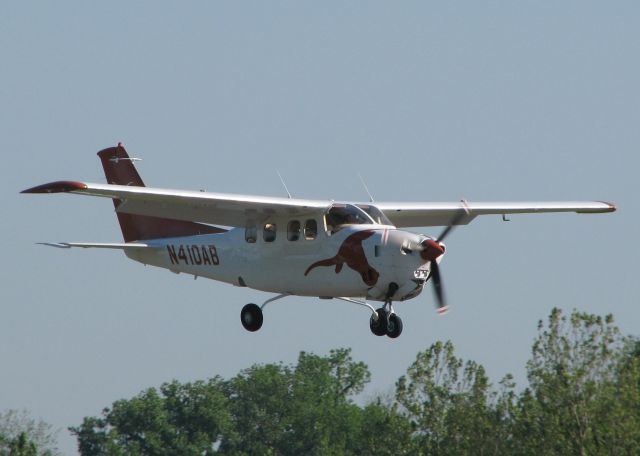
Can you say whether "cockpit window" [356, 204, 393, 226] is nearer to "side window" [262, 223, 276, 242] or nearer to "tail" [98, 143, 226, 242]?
"side window" [262, 223, 276, 242]

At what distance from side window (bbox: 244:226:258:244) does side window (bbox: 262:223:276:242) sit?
10.0 inches

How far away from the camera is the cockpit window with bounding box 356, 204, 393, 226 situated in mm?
30844

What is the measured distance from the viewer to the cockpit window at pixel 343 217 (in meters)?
30.8

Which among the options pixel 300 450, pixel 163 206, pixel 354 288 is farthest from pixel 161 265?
pixel 300 450

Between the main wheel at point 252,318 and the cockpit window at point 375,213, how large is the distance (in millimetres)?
3868

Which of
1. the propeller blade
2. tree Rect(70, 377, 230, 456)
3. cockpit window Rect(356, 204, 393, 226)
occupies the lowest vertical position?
the propeller blade

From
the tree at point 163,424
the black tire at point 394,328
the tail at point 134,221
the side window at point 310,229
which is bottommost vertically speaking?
the black tire at point 394,328

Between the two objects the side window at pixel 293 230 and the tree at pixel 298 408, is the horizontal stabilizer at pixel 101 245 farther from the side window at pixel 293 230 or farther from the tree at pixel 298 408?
the tree at pixel 298 408

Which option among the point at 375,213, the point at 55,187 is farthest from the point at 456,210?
the point at 55,187

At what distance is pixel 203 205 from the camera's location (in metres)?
31.6

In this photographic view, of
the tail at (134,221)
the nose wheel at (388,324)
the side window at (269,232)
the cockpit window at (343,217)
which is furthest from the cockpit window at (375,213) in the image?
the tail at (134,221)

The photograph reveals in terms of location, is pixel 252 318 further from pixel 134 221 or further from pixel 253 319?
pixel 134 221

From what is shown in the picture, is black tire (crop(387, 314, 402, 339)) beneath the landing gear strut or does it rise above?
beneath

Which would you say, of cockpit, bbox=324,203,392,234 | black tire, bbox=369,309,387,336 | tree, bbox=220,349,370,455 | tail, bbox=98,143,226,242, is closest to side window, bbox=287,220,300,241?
cockpit, bbox=324,203,392,234
